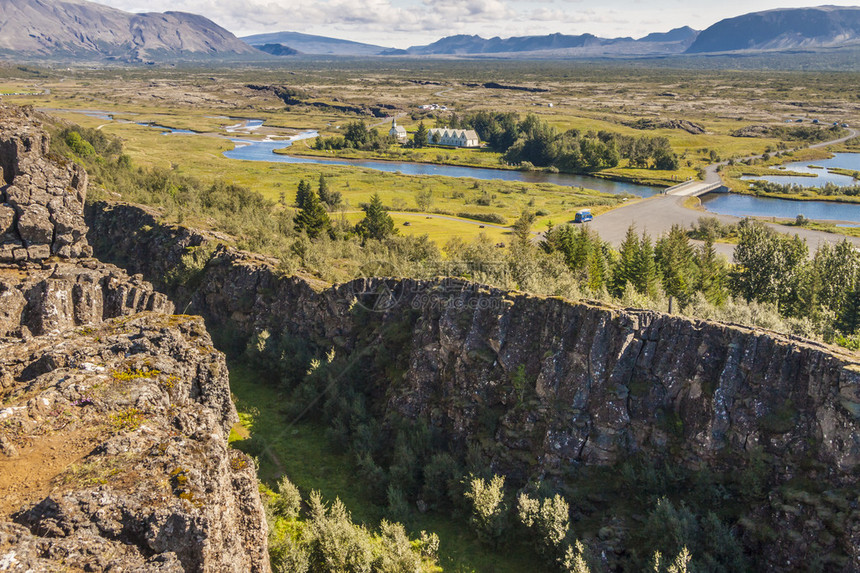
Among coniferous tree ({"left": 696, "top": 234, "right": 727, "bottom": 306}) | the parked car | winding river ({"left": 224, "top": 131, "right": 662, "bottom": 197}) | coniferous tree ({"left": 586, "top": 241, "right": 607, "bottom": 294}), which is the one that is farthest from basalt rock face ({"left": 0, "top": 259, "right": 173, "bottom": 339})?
winding river ({"left": 224, "top": 131, "right": 662, "bottom": 197})

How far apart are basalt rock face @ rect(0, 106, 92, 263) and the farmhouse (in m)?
165

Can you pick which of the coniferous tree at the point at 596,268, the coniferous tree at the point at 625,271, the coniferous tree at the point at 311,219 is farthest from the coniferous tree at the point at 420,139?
the coniferous tree at the point at 625,271

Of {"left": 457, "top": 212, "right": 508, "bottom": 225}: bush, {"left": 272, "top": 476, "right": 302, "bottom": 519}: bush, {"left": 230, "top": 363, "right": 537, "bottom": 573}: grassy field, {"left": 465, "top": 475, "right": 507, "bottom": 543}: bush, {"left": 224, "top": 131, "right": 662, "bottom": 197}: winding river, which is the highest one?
{"left": 224, "top": 131, "right": 662, "bottom": 197}: winding river

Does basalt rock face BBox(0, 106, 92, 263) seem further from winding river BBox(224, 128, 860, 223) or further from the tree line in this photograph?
the tree line

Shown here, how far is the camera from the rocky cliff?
45.8ft

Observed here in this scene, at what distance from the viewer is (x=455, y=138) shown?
639 ft

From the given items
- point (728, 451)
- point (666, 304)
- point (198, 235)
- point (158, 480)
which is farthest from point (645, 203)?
point (158, 480)

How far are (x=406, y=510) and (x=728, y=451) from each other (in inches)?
547

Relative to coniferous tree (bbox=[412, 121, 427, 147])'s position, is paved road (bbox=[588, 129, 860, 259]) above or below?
below

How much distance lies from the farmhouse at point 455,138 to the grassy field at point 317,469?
162762 mm

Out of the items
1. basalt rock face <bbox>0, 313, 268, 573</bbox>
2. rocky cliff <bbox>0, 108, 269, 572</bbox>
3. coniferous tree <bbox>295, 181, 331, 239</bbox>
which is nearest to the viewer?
basalt rock face <bbox>0, 313, 268, 573</bbox>

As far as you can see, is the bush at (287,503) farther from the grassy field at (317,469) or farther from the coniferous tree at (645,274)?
the coniferous tree at (645,274)

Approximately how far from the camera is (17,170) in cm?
3303

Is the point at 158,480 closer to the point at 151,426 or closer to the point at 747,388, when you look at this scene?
the point at 151,426
